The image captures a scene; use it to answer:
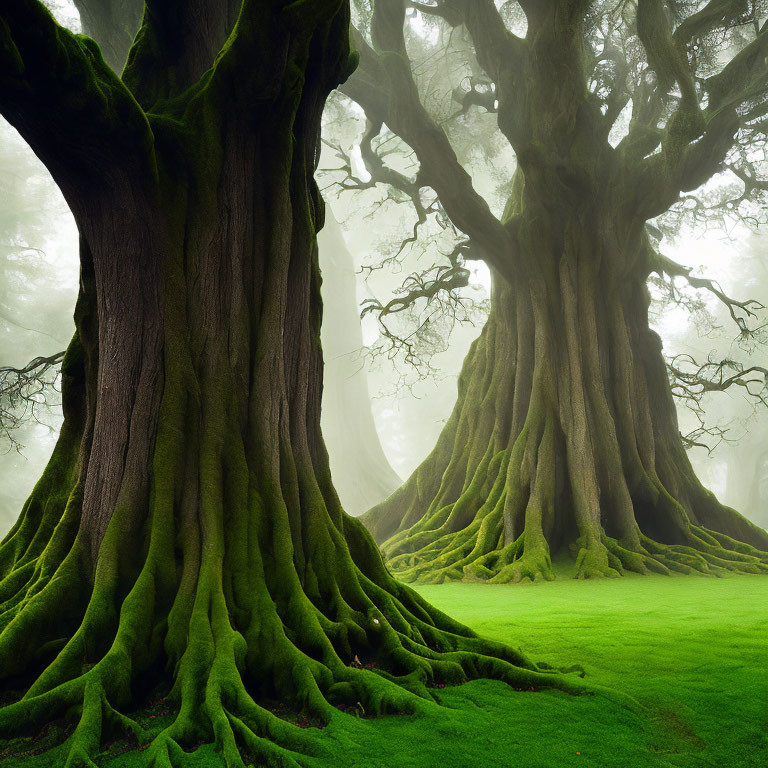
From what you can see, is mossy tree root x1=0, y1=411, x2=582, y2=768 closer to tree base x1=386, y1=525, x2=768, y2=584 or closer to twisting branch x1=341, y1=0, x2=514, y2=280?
tree base x1=386, y1=525, x2=768, y2=584

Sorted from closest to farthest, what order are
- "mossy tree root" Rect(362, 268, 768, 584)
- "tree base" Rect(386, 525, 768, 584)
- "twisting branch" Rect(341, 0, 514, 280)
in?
"tree base" Rect(386, 525, 768, 584) < "mossy tree root" Rect(362, 268, 768, 584) < "twisting branch" Rect(341, 0, 514, 280)

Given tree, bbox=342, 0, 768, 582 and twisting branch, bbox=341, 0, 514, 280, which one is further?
twisting branch, bbox=341, 0, 514, 280

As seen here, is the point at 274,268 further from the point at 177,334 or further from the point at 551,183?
the point at 551,183

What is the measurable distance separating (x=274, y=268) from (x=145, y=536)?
1.97 meters

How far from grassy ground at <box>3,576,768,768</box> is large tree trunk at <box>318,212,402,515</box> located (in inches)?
870

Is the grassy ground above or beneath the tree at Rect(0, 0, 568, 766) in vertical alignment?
beneath

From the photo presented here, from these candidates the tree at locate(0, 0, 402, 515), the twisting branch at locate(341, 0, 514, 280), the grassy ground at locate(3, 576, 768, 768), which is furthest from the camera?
the tree at locate(0, 0, 402, 515)

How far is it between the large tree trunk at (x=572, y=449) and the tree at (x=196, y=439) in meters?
5.09

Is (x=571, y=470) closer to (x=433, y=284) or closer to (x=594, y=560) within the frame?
(x=594, y=560)

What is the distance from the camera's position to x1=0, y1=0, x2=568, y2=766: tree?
2.79 metres

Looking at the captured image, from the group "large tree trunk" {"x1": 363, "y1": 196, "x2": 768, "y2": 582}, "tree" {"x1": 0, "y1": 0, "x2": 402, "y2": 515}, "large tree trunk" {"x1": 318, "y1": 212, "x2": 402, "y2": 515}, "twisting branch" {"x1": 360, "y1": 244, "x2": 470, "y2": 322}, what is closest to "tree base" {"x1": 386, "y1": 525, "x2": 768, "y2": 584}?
"large tree trunk" {"x1": 363, "y1": 196, "x2": 768, "y2": 582}

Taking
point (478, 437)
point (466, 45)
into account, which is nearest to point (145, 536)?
point (478, 437)

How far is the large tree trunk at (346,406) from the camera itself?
27.7 meters

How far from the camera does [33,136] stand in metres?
3.18
